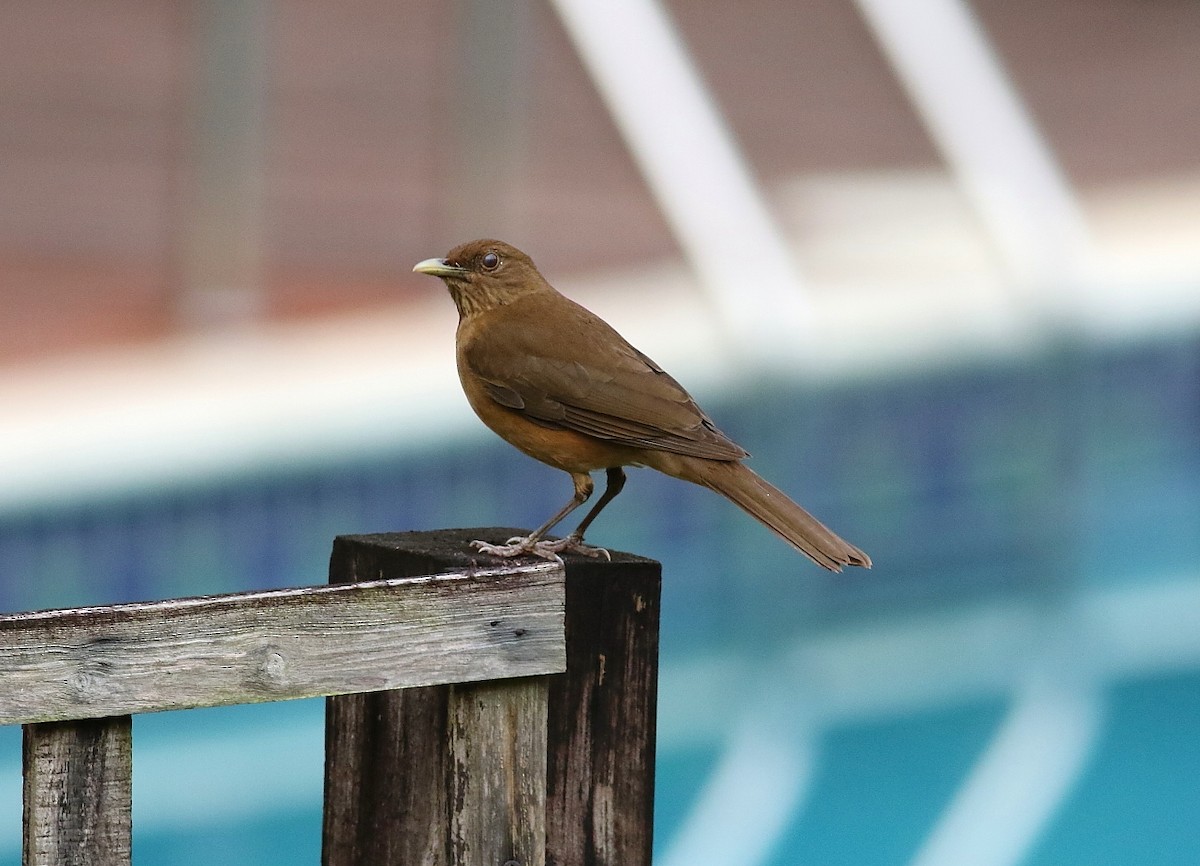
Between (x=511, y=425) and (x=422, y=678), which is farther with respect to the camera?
(x=511, y=425)

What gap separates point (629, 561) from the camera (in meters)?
2.58

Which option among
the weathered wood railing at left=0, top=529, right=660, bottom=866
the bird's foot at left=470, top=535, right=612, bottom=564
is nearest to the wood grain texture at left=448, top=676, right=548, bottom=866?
the weathered wood railing at left=0, top=529, right=660, bottom=866

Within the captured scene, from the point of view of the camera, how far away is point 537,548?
9.30ft

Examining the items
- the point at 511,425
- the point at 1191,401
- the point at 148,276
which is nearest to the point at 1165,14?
the point at 1191,401

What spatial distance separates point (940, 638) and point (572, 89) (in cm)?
332

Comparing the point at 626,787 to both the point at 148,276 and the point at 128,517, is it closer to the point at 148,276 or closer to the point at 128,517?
the point at 128,517

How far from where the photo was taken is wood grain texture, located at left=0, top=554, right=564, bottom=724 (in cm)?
201

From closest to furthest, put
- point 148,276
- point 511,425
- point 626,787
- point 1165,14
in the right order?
point 626,787
point 511,425
point 148,276
point 1165,14

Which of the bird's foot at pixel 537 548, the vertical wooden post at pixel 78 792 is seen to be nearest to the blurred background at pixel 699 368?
the bird's foot at pixel 537 548

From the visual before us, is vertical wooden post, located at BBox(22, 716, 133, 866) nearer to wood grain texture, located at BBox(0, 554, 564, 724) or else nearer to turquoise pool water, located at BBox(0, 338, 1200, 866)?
wood grain texture, located at BBox(0, 554, 564, 724)

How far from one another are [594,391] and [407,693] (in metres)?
0.85

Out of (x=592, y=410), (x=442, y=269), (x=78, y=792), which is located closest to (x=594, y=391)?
(x=592, y=410)

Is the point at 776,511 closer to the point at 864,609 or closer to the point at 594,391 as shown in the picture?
the point at 594,391

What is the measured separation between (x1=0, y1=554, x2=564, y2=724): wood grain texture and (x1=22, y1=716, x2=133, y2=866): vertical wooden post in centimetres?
4
